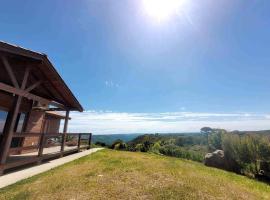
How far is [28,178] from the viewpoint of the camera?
687cm

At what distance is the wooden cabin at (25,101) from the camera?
7.46m

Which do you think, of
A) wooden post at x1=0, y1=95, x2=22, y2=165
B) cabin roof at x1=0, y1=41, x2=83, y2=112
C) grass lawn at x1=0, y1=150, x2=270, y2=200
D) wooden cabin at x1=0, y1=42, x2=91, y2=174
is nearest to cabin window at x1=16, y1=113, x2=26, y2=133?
wooden cabin at x1=0, y1=42, x2=91, y2=174

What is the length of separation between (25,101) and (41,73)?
3.21 meters

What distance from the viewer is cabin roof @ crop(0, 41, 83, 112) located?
24.6 ft

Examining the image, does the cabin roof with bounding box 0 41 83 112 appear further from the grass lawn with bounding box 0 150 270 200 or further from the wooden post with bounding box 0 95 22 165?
the grass lawn with bounding box 0 150 270 200

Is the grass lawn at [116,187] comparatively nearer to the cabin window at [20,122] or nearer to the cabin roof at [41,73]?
the cabin roof at [41,73]

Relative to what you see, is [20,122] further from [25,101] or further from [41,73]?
[41,73]

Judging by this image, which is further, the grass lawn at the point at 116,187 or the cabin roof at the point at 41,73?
the cabin roof at the point at 41,73

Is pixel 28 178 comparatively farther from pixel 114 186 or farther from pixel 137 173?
pixel 137 173

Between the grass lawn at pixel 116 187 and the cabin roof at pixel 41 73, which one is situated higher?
the cabin roof at pixel 41 73

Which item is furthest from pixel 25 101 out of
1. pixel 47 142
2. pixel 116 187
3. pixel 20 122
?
pixel 116 187

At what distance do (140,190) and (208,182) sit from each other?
2.99 meters

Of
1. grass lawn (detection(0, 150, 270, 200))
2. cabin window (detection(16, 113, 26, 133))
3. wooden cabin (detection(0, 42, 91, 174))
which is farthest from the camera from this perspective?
cabin window (detection(16, 113, 26, 133))

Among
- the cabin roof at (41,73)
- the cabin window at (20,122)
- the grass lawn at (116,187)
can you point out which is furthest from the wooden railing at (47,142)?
the cabin roof at (41,73)
